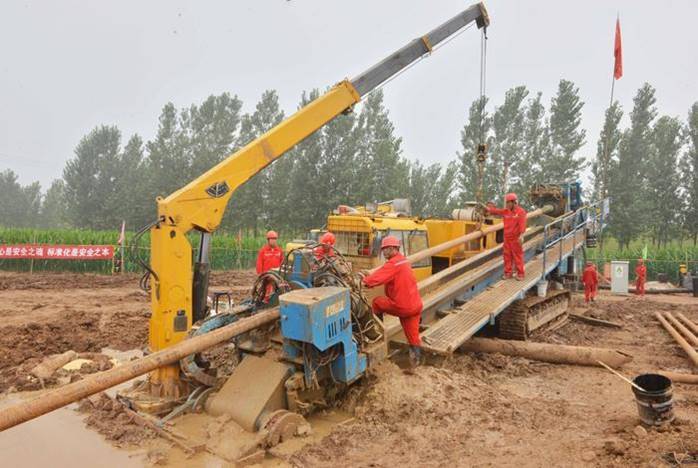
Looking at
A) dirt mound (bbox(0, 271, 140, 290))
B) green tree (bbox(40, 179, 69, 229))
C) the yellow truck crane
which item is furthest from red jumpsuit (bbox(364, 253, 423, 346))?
green tree (bbox(40, 179, 69, 229))

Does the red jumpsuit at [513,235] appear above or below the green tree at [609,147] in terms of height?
below

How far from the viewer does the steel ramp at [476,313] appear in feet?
21.8

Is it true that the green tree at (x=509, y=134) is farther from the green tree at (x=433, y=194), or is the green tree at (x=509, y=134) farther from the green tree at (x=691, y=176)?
the green tree at (x=691, y=176)

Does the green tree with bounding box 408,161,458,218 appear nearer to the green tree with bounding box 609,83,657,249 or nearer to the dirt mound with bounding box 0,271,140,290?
the green tree with bounding box 609,83,657,249

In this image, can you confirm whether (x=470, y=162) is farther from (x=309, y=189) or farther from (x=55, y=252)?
(x=55, y=252)

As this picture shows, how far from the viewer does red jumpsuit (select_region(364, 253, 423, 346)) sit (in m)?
5.89

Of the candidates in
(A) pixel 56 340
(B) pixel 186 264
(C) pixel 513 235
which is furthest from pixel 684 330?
(A) pixel 56 340

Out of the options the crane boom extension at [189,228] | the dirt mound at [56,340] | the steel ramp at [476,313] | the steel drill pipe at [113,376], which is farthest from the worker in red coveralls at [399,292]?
the dirt mound at [56,340]

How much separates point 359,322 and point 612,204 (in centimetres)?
3941

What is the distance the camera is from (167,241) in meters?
5.35

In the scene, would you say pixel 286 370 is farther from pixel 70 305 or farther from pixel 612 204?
pixel 612 204

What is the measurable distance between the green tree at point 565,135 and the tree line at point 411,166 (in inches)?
3.1

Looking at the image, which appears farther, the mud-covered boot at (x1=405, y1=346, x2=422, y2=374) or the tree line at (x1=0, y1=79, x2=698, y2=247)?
the tree line at (x1=0, y1=79, x2=698, y2=247)

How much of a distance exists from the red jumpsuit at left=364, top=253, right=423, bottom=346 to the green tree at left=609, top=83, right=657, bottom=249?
3694 cm
